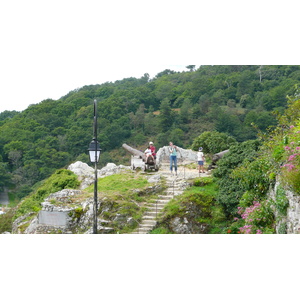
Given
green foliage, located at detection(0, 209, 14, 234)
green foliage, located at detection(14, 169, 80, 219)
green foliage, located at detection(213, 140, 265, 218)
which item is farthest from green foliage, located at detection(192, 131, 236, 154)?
green foliage, located at detection(0, 209, 14, 234)

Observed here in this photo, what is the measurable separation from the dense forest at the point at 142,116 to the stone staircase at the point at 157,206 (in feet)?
7.29

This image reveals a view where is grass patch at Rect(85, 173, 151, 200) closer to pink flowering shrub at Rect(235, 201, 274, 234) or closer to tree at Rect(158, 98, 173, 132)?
pink flowering shrub at Rect(235, 201, 274, 234)

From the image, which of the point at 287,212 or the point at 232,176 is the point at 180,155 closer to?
the point at 232,176

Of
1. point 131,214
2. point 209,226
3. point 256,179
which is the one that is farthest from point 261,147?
point 131,214

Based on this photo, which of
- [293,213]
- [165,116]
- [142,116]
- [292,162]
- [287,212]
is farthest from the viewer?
[165,116]

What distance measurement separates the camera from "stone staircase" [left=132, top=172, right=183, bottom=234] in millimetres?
10477

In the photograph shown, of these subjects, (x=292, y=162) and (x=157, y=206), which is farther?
(x=157, y=206)

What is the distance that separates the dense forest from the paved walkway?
2.05 m

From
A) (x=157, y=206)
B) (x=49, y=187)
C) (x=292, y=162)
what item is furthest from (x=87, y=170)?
(x=292, y=162)

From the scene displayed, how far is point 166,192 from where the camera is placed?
1188cm

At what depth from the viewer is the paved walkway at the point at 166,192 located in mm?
10553

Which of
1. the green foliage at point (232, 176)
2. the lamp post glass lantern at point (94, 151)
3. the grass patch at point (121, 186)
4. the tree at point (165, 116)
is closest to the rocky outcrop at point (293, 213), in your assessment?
the green foliage at point (232, 176)

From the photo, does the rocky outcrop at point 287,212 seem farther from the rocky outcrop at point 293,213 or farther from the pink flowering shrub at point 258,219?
the pink flowering shrub at point 258,219

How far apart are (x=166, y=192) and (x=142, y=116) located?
608cm
